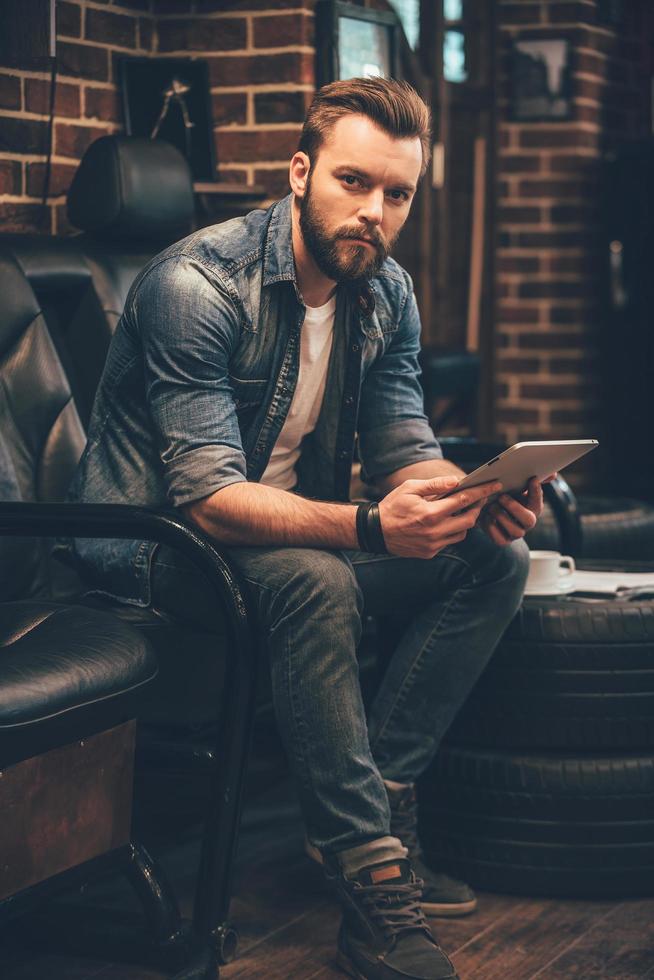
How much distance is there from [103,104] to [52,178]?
0.25 m

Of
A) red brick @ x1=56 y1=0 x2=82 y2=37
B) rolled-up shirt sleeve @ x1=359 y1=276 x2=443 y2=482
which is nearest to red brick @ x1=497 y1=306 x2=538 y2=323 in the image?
red brick @ x1=56 y1=0 x2=82 y2=37

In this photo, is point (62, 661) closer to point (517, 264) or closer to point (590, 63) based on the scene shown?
point (517, 264)

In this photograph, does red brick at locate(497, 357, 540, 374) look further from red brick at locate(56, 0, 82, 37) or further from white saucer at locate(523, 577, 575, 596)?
white saucer at locate(523, 577, 575, 596)

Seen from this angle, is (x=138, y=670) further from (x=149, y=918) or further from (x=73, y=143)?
(x=73, y=143)

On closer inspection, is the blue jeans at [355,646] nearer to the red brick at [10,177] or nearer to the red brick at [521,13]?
the red brick at [10,177]

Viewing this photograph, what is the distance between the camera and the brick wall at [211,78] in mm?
2859

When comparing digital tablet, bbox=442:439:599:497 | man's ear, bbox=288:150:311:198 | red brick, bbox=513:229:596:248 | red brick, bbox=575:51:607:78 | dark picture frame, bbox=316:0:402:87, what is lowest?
digital tablet, bbox=442:439:599:497

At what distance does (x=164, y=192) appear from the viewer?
2.54 metres

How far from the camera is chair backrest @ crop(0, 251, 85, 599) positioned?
2.34 m

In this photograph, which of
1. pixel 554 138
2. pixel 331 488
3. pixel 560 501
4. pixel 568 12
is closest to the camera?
pixel 331 488

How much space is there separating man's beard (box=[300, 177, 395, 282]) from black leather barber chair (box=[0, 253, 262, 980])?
501mm

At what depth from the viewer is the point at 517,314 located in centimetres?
502

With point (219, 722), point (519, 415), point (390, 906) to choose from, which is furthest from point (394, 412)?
point (519, 415)

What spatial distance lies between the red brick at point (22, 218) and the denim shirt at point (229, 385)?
73 cm
